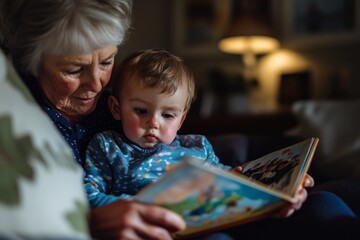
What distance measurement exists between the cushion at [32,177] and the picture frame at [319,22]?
9.76 feet

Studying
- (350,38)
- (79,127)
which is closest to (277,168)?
(79,127)

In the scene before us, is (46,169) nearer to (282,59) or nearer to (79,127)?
(79,127)

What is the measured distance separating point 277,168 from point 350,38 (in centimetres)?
259

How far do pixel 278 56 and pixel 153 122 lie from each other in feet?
8.71

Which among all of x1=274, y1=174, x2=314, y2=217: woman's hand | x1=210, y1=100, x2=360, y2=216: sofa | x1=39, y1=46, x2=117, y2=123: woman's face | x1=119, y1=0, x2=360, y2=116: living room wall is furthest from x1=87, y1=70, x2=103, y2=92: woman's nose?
x1=119, y1=0, x2=360, y2=116: living room wall

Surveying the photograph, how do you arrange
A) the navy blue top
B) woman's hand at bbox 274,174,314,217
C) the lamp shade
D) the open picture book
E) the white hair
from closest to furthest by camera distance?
the open picture book → woman's hand at bbox 274,174,314,217 → the white hair → the navy blue top → the lamp shade

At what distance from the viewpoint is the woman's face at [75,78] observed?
109cm

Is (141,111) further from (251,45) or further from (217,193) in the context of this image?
(251,45)

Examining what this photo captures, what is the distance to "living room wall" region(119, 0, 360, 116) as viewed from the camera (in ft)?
11.1

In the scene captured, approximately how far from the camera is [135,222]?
784 mm

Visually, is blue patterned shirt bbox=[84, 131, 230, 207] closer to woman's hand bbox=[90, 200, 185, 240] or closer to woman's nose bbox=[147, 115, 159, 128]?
woman's nose bbox=[147, 115, 159, 128]

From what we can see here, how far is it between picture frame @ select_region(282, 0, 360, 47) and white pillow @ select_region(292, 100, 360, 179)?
3.45 ft

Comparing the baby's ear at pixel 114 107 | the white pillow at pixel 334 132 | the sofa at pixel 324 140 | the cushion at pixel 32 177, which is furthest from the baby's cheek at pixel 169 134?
the white pillow at pixel 334 132

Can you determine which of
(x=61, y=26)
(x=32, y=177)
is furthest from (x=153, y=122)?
(x=32, y=177)
